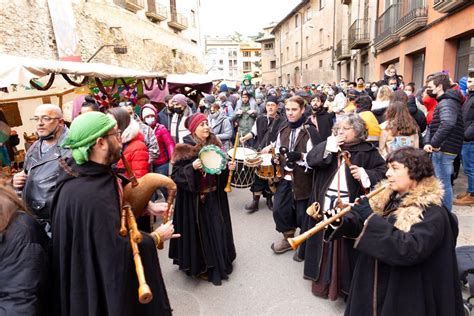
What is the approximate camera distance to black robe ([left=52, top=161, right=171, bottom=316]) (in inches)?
69.4

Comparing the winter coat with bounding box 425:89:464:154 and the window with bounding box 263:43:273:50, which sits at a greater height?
the window with bounding box 263:43:273:50

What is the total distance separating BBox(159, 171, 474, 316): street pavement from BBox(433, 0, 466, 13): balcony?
21.9ft

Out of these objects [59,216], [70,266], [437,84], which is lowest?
[70,266]

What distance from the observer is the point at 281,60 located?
4569 cm

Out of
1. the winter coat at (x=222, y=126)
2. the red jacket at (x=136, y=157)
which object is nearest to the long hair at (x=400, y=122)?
the red jacket at (x=136, y=157)

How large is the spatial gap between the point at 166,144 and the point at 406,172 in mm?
4200

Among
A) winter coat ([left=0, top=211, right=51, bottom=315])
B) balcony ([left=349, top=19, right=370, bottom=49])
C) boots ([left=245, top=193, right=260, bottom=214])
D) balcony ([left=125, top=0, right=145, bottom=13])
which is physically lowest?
boots ([left=245, top=193, right=260, bottom=214])

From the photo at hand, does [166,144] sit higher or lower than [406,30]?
lower

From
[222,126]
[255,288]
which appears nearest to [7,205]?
[255,288]

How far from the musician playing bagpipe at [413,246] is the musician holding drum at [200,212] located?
184 cm

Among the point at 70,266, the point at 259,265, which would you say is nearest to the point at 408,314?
the point at 70,266

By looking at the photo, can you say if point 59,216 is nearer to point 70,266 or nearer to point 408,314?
point 70,266

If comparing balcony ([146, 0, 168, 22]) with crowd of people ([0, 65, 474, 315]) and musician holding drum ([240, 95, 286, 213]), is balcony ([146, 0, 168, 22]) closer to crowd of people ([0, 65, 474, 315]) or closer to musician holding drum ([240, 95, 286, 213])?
musician holding drum ([240, 95, 286, 213])

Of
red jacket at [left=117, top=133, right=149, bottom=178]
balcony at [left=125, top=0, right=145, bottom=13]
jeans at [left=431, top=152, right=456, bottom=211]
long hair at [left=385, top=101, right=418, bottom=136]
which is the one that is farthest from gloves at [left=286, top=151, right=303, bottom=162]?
balcony at [left=125, top=0, right=145, bottom=13]
